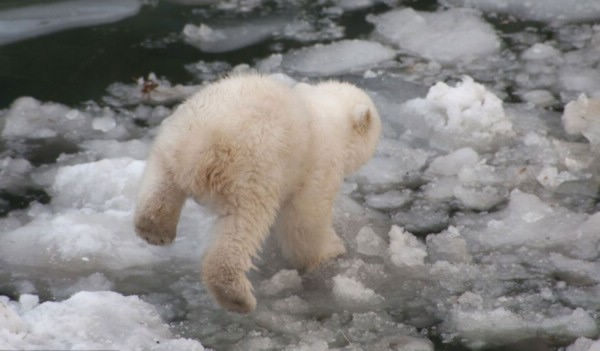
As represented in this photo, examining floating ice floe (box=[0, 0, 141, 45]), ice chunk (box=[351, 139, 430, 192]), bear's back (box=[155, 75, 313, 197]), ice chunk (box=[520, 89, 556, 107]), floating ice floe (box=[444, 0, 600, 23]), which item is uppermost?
bear's back (box=[155, 75, 313, 197])

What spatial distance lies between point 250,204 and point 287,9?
4.54 m

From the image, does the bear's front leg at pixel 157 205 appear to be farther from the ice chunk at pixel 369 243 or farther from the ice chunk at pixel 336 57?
the ice chunk at pixel 336 57

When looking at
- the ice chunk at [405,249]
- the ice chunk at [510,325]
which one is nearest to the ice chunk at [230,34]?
the ice chunk at [405,249]

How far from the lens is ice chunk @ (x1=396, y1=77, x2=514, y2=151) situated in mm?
6012

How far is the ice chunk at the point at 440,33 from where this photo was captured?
726 centimetres

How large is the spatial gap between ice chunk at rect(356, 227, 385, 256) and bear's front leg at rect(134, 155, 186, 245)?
1175mm

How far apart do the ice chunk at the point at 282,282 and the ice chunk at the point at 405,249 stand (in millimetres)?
498

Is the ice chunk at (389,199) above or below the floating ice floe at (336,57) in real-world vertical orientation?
below

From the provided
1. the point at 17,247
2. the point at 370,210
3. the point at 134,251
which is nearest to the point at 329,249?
the point at 370,210

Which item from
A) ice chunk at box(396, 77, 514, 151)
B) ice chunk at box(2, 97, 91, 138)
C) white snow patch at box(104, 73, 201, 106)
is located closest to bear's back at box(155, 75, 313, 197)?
ice chunk at box(396, 77, 514, 151)

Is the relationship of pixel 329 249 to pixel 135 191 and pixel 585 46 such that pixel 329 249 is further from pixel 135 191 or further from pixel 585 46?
pixel 585 46

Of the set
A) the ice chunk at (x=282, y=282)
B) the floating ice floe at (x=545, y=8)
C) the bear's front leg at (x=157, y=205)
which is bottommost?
the ice chunk at (x=282, y=282)

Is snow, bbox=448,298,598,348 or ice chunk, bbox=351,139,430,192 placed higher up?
snow, bbox=448,298,598,348

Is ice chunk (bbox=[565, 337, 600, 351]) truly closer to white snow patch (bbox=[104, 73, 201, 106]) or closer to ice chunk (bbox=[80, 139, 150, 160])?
ice chunk (bbox=[80, 139, 150, 160])
